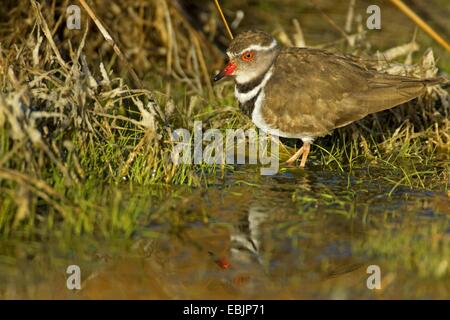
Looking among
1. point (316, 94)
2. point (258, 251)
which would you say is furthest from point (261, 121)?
point (258, 251)

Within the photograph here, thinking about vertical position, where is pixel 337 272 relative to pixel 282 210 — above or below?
below

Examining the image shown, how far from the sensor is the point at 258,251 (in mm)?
5082

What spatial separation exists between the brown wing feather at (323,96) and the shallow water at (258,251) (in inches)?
33.2

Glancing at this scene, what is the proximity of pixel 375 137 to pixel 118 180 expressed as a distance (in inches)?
106

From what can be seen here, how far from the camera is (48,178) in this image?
546cm

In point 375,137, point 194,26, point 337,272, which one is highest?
point 194,26

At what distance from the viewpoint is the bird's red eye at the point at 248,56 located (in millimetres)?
7242

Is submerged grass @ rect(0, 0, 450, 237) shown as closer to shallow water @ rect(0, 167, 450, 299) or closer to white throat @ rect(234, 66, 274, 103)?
shallow water @ rect(0, 167, 450, 299)

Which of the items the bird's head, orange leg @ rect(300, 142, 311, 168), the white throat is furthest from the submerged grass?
the bird's head

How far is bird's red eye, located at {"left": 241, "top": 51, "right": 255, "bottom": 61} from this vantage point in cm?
724

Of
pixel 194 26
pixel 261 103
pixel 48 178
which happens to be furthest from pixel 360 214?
pixel 194 26

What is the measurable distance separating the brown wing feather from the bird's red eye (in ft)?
1.13

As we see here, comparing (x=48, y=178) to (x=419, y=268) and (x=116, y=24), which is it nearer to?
(x=419, y=268)

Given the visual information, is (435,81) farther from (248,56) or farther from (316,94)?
(248,56)
